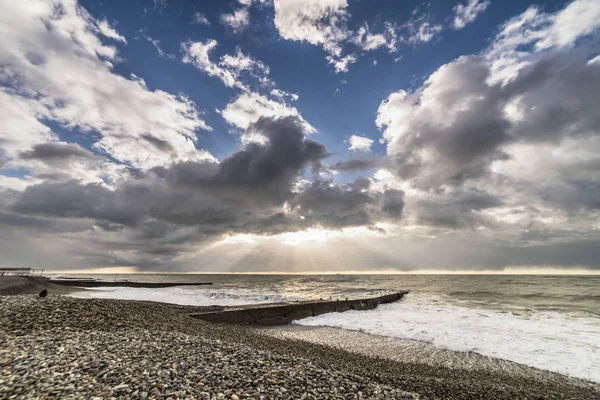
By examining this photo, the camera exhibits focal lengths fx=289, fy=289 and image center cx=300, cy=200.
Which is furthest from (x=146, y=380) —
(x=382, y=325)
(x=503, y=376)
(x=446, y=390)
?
(x=382, y=325)

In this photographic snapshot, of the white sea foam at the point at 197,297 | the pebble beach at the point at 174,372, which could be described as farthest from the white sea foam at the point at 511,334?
the white sea foam at the point at 197,297

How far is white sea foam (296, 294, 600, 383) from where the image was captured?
12.9m

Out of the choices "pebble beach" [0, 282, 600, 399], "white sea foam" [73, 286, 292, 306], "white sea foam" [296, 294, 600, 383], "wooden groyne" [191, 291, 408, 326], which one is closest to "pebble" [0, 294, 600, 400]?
"pebble beach" [0, 282, 600, 399]

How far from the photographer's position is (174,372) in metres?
5.95

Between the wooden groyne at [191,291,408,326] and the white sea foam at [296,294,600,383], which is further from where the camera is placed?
the wooden groyne at [191,291,408,326]

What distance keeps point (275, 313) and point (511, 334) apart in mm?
15557

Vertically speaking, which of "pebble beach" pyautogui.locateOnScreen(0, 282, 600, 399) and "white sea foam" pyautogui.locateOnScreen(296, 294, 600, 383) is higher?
"pebble beach" pyautogui.locateOnScreen(0, 282, 600, 399)

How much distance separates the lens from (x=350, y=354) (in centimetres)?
1252

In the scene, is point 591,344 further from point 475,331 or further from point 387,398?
point 387,398

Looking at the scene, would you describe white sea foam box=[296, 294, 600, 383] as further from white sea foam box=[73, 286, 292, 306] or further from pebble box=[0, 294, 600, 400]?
white sea foam box=[73, 286, 292, 306]

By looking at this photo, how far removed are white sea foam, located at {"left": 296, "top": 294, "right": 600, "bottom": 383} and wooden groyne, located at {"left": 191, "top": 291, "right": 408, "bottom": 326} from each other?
849mm

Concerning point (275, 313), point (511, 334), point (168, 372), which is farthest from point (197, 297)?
point (168, 372)

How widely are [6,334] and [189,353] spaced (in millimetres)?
5445

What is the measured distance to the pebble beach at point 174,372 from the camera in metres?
5.20
